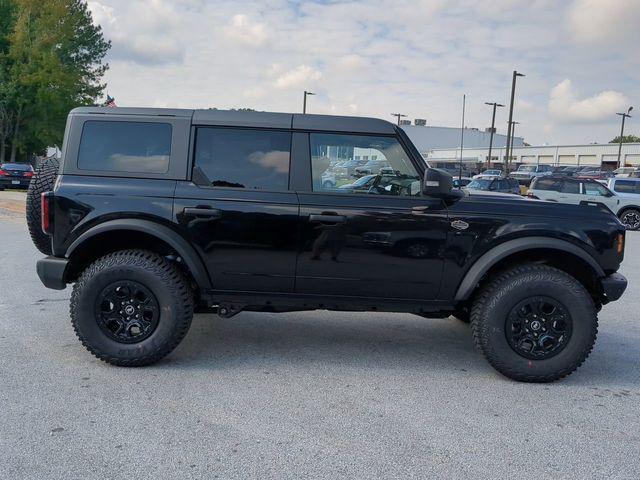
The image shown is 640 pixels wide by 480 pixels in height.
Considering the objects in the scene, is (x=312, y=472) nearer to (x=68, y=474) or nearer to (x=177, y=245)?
(x=68, y=474)

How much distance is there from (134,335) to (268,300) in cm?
106

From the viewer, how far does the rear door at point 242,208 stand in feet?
14.5

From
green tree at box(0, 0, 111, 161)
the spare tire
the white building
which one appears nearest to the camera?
the spare tire

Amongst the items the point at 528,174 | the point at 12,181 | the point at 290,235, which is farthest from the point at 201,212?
the point at 528,174

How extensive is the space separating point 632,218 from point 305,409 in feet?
60.9

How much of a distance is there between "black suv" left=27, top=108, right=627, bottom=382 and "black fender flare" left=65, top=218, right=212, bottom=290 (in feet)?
0.04

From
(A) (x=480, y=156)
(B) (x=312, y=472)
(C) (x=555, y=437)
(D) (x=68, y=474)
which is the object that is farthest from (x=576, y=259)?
(A) (x=480, y=156)

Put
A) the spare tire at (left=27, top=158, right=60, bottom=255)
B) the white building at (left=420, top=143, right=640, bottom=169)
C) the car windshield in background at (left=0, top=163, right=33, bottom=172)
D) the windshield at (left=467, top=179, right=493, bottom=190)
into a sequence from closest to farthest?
1. the spare tire at (left=27, top=158, right=60, bottom=255)
2. the windshield at (left=467, top=179, right=493, bottom=190)
3. the car windshield in background at (left=0, top=163, right=33, bottom=172)
4. the white building at (left=420, top=143, right=640, bottom=169)

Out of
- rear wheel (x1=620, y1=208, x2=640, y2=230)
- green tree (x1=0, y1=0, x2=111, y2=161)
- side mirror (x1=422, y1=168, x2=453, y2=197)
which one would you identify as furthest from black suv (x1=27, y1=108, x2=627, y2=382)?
green tree (x1=0, y1=0, x2=111, y2=161)

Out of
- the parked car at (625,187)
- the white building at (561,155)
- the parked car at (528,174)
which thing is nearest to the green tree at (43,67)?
the parked car at (625,187)

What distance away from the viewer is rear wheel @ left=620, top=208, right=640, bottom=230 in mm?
19047

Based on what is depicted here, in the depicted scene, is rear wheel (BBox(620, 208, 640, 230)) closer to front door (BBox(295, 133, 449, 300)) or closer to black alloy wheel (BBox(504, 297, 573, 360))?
black alloy wheel (BBox(504, 297, 573, 360))

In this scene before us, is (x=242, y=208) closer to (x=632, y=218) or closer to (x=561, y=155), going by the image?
(x=632, y=218)

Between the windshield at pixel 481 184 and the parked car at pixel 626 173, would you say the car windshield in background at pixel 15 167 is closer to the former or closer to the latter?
the windshield at pixel 481 184
